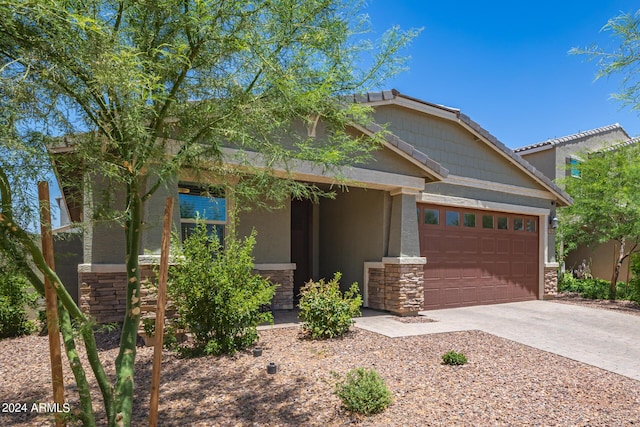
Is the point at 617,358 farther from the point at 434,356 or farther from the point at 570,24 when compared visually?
the point at 570,24

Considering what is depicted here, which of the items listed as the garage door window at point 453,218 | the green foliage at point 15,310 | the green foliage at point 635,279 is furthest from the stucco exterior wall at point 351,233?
the green foliage at point 635,279

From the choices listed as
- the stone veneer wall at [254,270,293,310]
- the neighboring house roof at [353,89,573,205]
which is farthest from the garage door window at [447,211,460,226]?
the stone veneer wall at [254,270,293,310]

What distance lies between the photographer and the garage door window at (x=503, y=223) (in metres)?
12.8

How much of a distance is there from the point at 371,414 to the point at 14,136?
4.19m

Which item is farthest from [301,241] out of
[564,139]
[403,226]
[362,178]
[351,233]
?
[564,139]

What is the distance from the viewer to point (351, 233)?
1128cm

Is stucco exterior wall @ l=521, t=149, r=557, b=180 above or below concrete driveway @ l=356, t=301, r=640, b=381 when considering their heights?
above

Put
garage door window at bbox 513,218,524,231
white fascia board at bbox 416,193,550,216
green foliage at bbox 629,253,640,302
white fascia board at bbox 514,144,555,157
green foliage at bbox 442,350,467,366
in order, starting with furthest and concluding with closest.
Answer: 1. white fascia board at bbox 514,144,555,157
2. garage door window at bbox 513,218,524,231
3. green foliage at bbox 629,253,640,302
4. white fascia board at bbox 416,193,550,216
5. green foliage at bbox 442,350,467,366

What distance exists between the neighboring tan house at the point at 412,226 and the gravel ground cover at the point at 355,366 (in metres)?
2.46

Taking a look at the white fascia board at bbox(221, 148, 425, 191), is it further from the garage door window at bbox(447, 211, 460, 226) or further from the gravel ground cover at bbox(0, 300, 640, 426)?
the gravel ground cover at bbox(0, 300, 640, 426)

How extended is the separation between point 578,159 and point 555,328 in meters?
12.5

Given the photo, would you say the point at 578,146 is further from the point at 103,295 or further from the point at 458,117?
the point at 103,295

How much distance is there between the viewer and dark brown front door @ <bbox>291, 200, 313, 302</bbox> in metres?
12.2

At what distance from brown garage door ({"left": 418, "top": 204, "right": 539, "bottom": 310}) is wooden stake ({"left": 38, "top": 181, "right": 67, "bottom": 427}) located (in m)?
8.78
